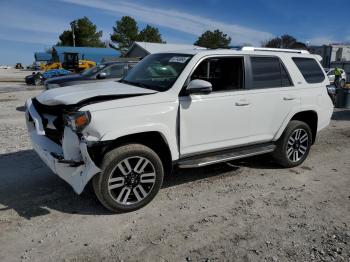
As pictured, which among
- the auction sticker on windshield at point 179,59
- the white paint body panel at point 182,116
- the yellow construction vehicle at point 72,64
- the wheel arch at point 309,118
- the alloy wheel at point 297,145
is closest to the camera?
the white paint body panel at point 182,116

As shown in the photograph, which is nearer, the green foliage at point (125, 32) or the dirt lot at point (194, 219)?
the dirt lot at point (194, 219)

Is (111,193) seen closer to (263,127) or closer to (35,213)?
(35,213)

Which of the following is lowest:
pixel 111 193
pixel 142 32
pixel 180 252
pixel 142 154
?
pixel 180 252

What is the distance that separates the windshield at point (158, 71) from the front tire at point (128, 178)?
91cm

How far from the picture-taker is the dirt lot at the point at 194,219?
3.23 metres

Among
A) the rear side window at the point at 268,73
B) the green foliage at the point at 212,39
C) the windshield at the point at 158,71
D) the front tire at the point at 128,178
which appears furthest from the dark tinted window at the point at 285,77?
the green foliage at the point at 212,39

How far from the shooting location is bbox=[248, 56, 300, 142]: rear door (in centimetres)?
487

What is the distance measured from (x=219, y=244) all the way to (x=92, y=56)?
2307 inches

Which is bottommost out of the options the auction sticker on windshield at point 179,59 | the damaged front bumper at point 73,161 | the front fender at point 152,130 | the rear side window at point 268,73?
the damaged front bumper at point 73,161

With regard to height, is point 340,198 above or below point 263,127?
below

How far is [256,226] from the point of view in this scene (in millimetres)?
3719

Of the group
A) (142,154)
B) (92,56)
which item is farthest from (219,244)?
(92,56)

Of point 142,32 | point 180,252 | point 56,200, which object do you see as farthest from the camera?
point 142,32

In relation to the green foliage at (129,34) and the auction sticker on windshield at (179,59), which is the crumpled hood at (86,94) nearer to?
the auction sticker on windshield at (179,59)
